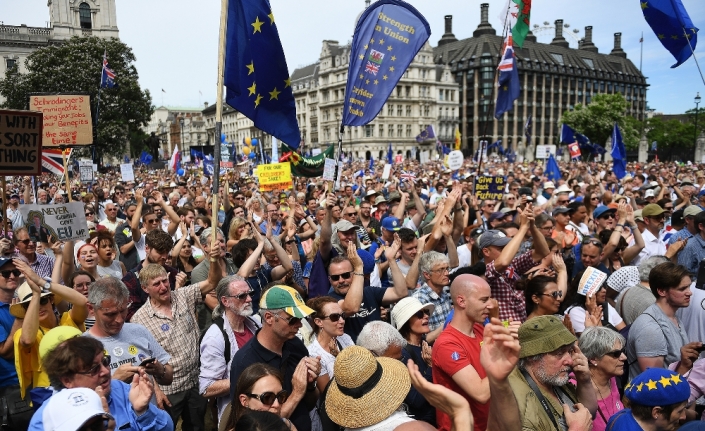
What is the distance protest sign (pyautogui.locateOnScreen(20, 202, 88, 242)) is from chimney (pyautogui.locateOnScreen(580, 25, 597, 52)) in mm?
136830

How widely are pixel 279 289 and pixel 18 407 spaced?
1972 millimetres

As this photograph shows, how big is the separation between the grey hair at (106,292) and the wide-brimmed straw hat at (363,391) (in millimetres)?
1752

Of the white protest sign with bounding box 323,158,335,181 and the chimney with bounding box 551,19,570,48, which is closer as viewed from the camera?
the white protest sign with bounding box 323,158,335,181

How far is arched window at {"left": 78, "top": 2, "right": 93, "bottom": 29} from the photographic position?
65.7m

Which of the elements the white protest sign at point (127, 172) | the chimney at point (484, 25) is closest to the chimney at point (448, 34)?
the chimney at point (484, 25)

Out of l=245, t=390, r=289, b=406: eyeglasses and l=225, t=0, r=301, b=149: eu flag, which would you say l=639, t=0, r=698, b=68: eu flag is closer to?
l=225, t=0, r=301, b=149: eu flag

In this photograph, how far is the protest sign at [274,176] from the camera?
12281 mm

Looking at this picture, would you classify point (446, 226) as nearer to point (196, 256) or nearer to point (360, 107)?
point (360, 107)

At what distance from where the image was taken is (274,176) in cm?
1236

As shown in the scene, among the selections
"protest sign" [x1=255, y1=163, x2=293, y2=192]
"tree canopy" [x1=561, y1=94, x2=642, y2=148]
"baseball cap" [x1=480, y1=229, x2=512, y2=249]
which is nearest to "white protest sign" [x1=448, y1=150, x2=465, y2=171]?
"protest sign" [x1=255, y1=163, x2=293, y2=192]

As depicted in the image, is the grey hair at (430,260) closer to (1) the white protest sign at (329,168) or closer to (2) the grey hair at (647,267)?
(2) the grey hair at (647,267)

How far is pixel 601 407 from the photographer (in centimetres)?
352

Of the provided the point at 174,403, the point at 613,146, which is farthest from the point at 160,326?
the point at 613,146

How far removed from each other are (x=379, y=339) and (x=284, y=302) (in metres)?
0.67
